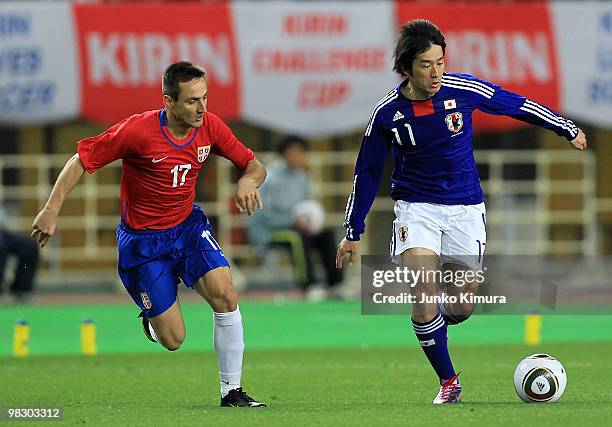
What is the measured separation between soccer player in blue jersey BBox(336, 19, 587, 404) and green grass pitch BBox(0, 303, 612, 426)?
605mm

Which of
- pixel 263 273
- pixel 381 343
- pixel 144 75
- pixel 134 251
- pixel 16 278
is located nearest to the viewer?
pixel 134 251

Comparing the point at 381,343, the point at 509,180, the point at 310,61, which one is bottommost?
the point at 381,343

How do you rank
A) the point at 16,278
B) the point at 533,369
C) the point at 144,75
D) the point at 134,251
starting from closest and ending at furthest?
the point at 533,369
the point at 134,251
the point at 16,278
the point at 144,75

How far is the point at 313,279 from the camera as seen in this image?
21812mm

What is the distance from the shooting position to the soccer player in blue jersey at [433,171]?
10133mm

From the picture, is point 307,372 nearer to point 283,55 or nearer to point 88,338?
point 88,338

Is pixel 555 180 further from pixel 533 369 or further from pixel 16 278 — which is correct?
pixel 533 369

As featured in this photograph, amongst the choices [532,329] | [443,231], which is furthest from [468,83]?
[532,329]

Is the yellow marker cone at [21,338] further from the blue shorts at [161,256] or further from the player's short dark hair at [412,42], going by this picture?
the player's short dark hair at [412,42]

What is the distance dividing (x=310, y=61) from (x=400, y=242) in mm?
13064

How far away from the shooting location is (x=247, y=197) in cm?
995

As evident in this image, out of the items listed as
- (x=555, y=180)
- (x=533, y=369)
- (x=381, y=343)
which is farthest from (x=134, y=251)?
(x=555, y=180)

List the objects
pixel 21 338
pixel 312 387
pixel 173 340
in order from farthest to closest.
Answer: pixel 21 338 → pixel 312 387 → pixel 173 340

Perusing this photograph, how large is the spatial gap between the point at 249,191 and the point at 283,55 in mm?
13309
